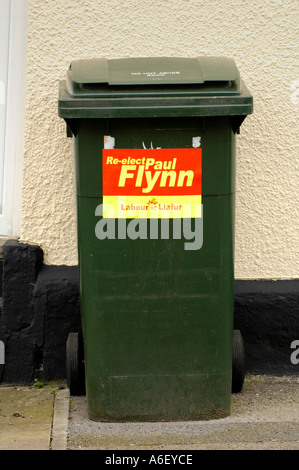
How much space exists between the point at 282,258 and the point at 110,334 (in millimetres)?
1312

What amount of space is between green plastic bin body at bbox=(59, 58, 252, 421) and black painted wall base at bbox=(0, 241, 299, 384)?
650 mm

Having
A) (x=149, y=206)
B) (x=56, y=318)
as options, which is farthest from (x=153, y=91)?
(x=56, y=318)

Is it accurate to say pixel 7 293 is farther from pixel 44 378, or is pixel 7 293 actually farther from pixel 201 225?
pixel 201 225

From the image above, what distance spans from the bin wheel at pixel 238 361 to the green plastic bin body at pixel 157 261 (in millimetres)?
289

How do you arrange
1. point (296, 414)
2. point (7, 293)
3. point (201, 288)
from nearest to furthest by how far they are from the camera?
point (201, 288), point (296, 414), point (7, 293)

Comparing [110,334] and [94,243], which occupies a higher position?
Answer: [94,243]

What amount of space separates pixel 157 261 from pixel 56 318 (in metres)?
0.99

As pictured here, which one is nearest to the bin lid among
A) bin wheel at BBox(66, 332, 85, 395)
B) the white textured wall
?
the white textured wall

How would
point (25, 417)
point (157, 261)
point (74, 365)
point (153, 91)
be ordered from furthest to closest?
point (74, 365) → point (25, 417) → point (157, 261) → point (153, 91)

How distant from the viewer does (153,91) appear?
4.22m

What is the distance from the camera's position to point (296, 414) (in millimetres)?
4641

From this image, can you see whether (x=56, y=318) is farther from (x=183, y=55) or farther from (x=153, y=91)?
(x=183, y=55)
